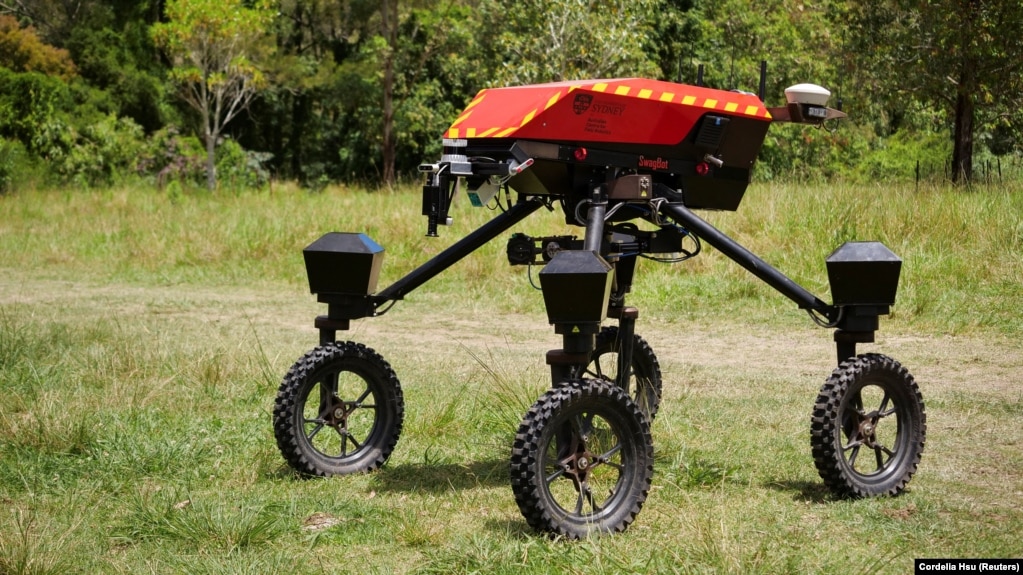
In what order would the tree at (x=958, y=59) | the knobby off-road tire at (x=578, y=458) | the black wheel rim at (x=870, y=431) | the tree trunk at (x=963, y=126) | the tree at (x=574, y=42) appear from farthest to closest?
the tree at (x=574, y=42) < the tree trunk at (x=963, y=126) < the tree at (x=958, y=59) < the black wheel rim at (x=870, y=431) < the knobby off-road tire at (x=578, y=458)

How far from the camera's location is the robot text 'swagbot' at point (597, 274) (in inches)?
159

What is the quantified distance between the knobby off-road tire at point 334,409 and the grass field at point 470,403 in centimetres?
10

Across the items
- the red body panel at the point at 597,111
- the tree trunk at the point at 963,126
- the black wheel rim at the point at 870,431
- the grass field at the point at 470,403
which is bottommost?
the grass field at the point at 470,403

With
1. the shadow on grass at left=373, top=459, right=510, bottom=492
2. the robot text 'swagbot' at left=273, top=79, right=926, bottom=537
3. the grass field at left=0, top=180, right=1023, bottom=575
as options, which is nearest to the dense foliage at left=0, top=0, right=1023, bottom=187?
the grass field at left=0, top=180, right=1023, bottom=575

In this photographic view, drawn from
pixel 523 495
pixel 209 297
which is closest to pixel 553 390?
pixel 523 495

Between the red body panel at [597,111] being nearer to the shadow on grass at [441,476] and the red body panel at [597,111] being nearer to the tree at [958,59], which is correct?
the shadow on grass at [441,476]

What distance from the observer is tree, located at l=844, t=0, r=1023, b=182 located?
14414 millimetres

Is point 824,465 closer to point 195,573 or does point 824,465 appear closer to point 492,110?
point 492,110

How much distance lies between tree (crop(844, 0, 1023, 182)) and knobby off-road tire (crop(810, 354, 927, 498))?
382 inches

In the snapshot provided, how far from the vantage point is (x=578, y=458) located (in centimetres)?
405

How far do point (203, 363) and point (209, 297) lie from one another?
4.50 m

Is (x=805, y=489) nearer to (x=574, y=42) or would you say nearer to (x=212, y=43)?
(x=574, y=42)

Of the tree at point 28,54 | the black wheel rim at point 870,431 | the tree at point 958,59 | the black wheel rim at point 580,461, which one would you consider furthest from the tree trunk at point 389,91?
the black wheel rim at point 580,461

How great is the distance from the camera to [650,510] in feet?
14.8
